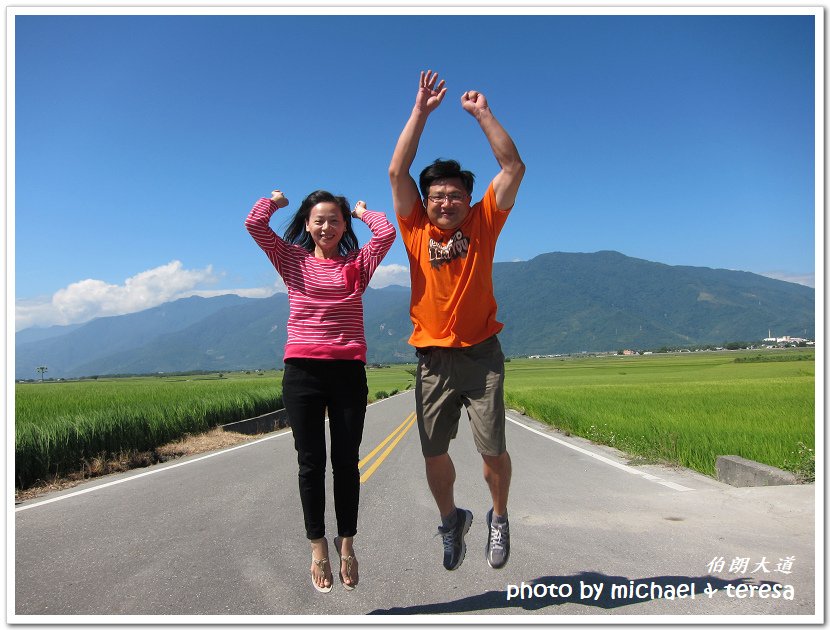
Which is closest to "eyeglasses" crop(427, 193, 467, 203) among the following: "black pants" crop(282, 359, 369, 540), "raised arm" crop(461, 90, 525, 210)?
"raised arm" crop(461, 90, 525, 210)

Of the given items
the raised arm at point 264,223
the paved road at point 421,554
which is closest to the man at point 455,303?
the paved road at point 421,554

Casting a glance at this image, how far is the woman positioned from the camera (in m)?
3.06

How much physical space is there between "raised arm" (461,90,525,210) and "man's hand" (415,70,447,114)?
0.18 meters

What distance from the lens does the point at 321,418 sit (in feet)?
10.3

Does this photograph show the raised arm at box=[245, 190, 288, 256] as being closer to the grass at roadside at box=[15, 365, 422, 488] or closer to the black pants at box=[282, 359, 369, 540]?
the black pants at box=[282, 359, 369, 540]

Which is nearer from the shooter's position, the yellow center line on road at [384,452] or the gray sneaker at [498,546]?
the gray sneaker at [498,546]

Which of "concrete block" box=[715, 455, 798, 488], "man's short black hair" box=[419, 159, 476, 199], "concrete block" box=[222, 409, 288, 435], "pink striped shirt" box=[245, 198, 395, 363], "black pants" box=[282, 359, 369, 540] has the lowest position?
"concrete block" box=[222, 409, 288, 435]

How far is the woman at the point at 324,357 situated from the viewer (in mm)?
3064

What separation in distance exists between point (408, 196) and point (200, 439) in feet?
45.1

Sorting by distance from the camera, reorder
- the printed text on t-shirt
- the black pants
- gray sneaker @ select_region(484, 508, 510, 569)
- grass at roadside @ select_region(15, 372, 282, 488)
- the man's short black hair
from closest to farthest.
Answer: the black pants → gray sneaker @ select_region(484, 508, 510, 569) → the printed text on t-shirt → the man's short black hair → grass at roadside @ select_region(15, 372, 282, 488)

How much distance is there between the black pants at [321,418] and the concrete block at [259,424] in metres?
13.6

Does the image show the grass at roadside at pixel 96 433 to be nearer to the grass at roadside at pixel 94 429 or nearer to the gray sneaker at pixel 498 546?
the grass at roadside at pixel 94 429

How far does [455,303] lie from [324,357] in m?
0.76
